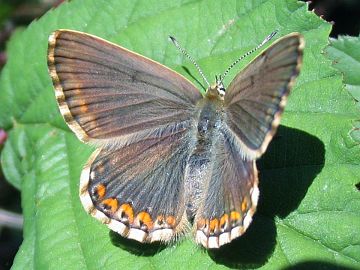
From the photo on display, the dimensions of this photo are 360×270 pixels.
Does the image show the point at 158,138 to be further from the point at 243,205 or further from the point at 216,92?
the point at 243,205

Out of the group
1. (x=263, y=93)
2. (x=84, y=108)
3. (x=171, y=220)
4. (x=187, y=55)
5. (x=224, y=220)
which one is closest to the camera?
(x=263, y=93)

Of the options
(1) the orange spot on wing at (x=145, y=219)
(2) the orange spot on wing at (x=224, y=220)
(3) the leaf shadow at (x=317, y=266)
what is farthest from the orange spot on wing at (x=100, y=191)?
(3) the leaf shadow at (x=317, y=266)

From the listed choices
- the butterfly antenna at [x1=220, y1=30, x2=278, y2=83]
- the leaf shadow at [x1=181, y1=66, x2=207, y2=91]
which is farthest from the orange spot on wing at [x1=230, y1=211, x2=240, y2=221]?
the leaf shadow at [x1=181, y1=66, x2=207, y2=91]

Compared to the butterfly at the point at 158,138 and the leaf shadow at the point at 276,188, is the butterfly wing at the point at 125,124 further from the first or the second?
the leaf shadow at the point at 276,188

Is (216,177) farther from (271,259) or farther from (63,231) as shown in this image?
(63,231)

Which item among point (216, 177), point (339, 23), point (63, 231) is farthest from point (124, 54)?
point (339, 23)

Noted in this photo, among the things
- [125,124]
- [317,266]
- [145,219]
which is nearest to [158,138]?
[125,124]
